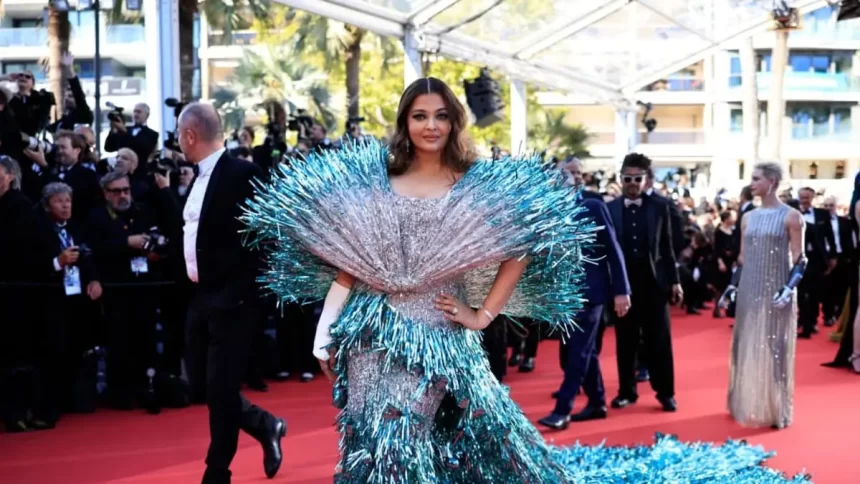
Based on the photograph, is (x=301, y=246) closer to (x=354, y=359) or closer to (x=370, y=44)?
(x=354, y=359)

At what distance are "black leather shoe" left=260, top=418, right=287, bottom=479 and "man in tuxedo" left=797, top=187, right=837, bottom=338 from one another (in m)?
9.19

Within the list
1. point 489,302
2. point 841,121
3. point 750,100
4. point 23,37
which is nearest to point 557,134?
point 750,100

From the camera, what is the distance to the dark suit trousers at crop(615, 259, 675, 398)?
825 centimetres

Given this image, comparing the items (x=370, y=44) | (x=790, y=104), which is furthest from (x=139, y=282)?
(x=790, y=104)

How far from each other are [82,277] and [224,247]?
3165 mm

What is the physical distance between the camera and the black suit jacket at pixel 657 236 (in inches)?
322

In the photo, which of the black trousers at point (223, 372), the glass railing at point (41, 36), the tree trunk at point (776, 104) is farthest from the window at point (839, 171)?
the black trousers at point (223, 372)

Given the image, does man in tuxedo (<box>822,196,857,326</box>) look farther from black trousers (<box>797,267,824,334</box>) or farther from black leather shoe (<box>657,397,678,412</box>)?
black leather shoe (<box>657,397,678,412</box>)

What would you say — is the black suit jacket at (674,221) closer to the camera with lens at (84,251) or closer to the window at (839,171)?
the camera with lens at (84,251)

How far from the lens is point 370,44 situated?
3133 cm

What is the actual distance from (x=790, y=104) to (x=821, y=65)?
2.17 m

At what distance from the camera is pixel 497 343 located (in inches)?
373

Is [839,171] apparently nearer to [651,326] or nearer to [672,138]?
[672,138]

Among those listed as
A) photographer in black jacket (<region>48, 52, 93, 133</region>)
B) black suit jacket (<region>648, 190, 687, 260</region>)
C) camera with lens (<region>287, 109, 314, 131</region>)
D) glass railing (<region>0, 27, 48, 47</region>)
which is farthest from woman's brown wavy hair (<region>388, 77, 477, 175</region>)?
glass railing (<region>0, 27, 48, 47</region>)
